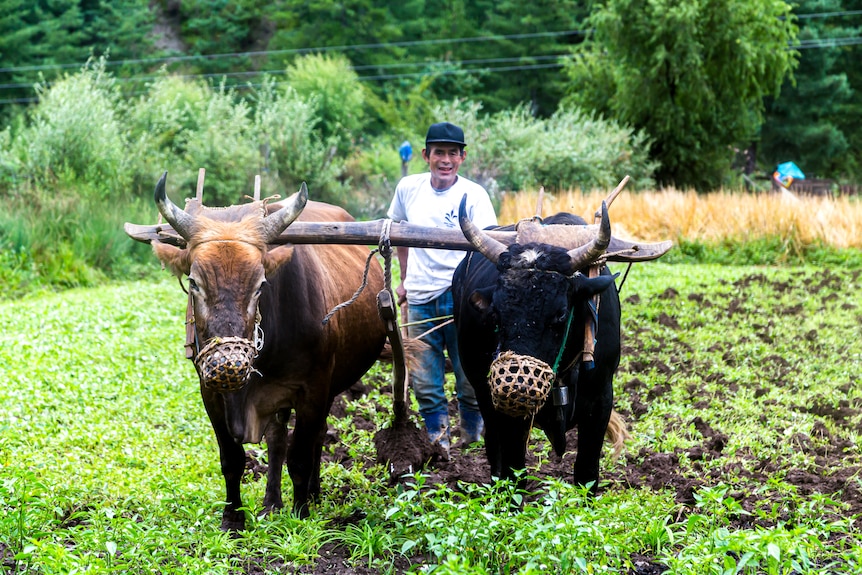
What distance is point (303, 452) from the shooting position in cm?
577

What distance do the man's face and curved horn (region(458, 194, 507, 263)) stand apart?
6.00 ft

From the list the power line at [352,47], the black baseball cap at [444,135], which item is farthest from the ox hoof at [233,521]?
the power line at [352,47]

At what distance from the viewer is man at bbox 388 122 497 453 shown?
6.92 metres

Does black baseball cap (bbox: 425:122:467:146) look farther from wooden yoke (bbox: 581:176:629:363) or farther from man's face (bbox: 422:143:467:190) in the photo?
wooden yoke (bbox: 581:176:629:363)

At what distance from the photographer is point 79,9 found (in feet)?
143

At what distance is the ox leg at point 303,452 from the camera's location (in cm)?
571

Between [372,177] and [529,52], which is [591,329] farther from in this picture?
[529,52]

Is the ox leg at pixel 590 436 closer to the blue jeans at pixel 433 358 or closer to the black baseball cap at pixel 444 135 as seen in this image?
the blue jeans at pixel 433 358

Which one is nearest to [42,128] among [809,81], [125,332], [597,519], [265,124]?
[265,124]

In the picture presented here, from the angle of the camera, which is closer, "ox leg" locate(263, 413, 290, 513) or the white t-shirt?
"ox leg" locate(263, 413, 290, 513)

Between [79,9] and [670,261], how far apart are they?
34.7 metres

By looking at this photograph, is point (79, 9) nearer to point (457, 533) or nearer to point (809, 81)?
point (809, 81)

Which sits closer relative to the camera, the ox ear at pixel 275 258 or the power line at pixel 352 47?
the ox ear at pixel 275 258

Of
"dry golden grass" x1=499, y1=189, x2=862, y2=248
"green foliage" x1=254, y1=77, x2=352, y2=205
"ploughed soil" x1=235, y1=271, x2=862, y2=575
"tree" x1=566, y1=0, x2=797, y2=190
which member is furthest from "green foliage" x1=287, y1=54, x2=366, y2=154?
"ploughed soil" x1=235, y1=271, x2=862, y2=575
